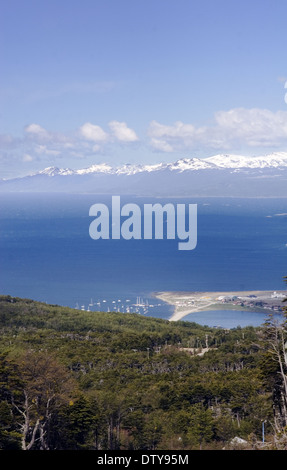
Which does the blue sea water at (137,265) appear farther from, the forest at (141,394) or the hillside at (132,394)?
the forest at (141,394)

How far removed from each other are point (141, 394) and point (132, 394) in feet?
1.66

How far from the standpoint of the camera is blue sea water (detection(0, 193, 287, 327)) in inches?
2564

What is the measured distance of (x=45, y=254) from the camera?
327 ft

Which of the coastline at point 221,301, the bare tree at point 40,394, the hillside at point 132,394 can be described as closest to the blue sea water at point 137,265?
the coastline at point 221,301

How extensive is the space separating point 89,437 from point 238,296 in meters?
51.1

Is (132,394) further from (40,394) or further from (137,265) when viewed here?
(137,265)

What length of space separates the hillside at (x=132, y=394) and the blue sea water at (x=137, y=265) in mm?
26312

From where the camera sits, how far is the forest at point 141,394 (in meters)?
12.3

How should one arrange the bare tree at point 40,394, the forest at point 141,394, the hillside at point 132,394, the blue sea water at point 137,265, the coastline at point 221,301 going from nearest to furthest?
the bare tree at point 40,394 → the forest at point 141,394 → the hillside at point 132,394 → the coastline at point 221,301 → the blue sea water at point 137,265

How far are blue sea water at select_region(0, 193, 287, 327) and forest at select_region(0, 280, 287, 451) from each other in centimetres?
2671

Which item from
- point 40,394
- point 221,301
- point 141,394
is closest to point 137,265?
point 221,301

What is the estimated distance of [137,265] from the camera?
87875mm
